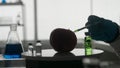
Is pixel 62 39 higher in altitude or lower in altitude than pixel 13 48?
higher

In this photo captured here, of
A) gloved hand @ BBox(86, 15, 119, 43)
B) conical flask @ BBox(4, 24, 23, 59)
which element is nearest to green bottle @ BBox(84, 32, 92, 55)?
gloved hand @ BBox(86, 15, 119, 43)

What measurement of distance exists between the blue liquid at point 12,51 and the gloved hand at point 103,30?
491 millimetres

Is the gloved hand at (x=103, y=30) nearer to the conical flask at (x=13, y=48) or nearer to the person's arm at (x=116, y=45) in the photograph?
the person's arm at (x=116, y=45)

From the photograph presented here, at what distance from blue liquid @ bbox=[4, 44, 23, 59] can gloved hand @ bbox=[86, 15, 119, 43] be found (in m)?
0.49

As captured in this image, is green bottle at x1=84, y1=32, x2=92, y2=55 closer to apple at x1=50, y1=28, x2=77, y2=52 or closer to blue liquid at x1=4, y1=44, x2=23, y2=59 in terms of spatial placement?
apple at x1=50, y1=28, x2=77, y2=52

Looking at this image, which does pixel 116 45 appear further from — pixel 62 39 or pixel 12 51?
pixel 12 51

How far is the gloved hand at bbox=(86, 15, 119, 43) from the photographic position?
91cm

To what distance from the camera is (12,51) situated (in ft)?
4.31

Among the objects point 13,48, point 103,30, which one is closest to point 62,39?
point 103,30

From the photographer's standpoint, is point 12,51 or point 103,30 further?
point 12,51

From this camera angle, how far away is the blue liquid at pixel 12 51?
1293mm

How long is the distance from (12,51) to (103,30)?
60 cm

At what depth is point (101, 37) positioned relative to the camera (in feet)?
3.06

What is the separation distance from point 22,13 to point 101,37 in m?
2.55
